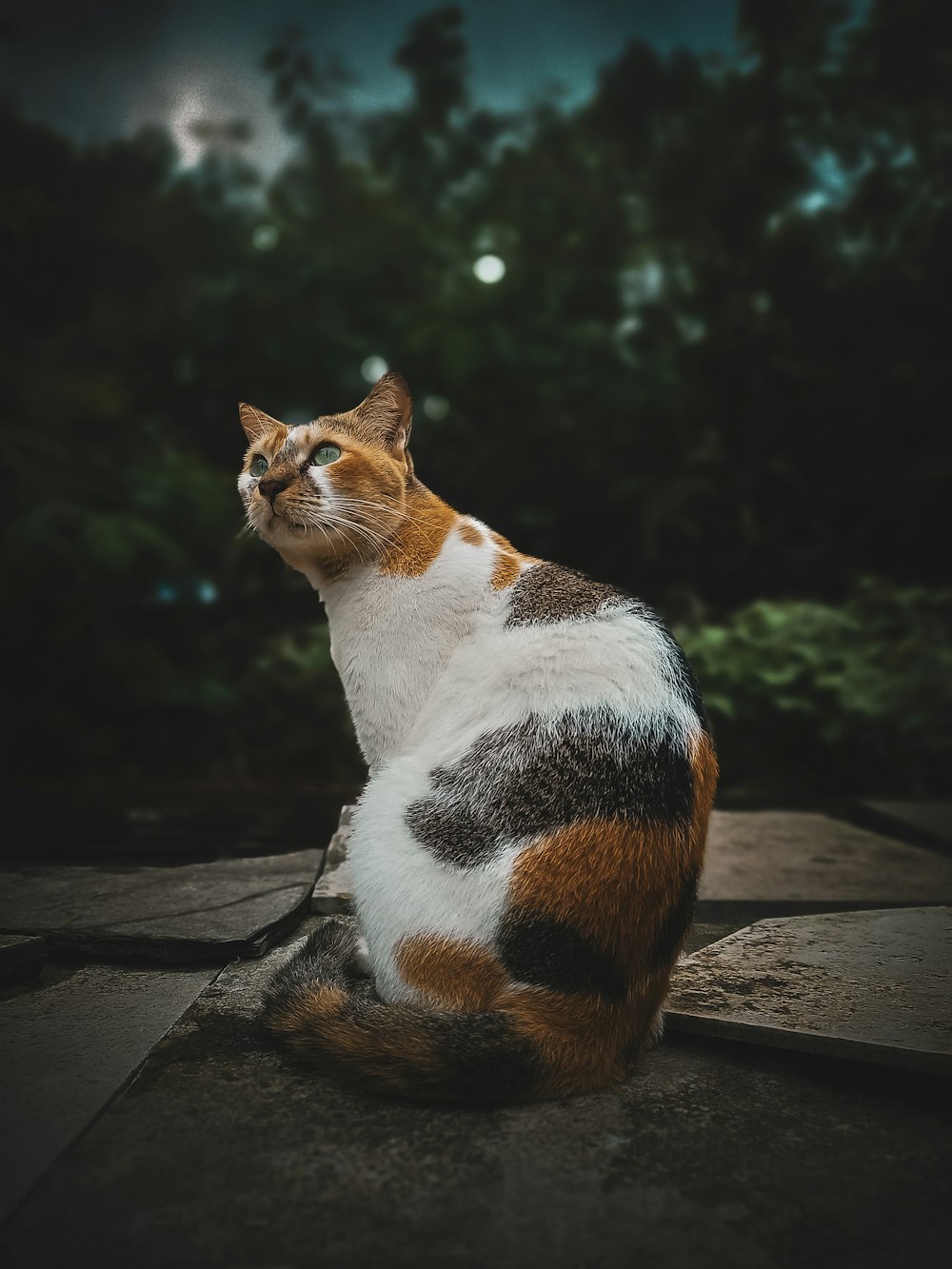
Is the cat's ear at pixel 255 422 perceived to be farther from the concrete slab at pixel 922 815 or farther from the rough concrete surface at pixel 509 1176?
the concrete slab at pixel 922 815

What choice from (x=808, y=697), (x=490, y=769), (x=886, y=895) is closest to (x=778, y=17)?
(x=808, y=697)

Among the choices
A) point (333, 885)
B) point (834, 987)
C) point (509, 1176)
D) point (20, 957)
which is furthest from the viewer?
point (333, 885)

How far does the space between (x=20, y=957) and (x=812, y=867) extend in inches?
97.4

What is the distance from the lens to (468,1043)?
1.35m

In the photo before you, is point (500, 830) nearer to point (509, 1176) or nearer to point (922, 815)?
point (509, 1176)

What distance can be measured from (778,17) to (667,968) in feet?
21.6

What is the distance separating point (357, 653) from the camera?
1.86 metres

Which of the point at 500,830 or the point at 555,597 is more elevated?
the point at 555,597

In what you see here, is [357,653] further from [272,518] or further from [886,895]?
[886,895]

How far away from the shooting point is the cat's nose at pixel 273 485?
1.88m

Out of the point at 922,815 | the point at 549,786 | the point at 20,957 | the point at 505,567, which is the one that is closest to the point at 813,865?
the point at 922,815

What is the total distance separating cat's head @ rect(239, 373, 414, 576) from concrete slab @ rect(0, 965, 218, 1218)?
992 mm

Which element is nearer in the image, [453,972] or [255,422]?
[453,972]

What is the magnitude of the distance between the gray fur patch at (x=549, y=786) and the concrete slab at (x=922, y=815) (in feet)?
8.05
